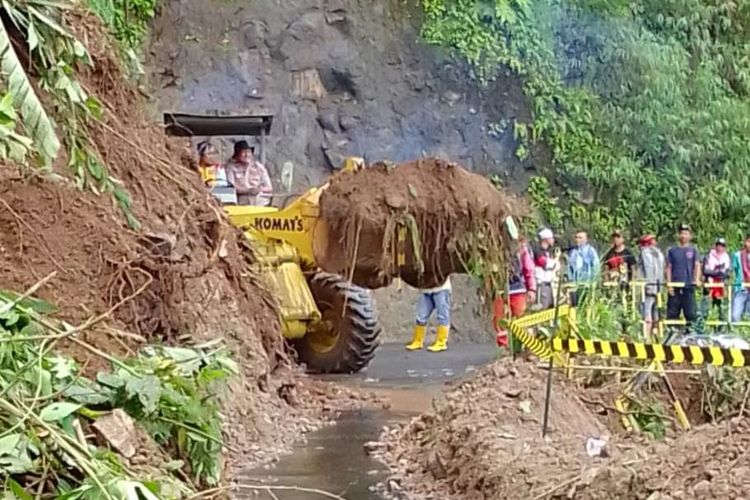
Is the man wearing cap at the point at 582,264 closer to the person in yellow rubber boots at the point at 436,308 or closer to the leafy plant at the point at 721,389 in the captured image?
the person in yellow rubber boots at the point at 436,308

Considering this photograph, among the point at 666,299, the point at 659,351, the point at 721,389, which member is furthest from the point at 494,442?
the point at 666,299

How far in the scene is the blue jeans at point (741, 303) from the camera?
16.2 metres

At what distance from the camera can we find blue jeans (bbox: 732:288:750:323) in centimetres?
1616

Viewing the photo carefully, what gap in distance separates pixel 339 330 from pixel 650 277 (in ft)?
15.1

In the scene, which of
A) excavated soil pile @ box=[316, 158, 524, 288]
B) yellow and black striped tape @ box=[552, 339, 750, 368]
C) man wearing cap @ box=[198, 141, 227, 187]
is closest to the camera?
yellow and black striped tape @ box=[552, 339, 750, 368]

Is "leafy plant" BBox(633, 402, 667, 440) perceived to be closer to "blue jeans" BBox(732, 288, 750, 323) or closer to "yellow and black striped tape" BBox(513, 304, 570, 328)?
"yellow and black striped tape" BBox(513, 304, 570, 328)

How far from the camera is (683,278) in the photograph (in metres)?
16.3

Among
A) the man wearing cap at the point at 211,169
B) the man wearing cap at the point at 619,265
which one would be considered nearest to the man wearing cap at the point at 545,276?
the man wearing cap at the point at 619,265

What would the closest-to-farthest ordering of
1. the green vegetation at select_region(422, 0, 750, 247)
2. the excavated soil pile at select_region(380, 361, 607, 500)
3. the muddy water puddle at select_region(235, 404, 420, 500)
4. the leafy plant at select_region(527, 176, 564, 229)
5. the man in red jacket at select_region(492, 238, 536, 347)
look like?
the excavated soil pile at select_region(380, 361, 607, 500) < the muddy water puddle at select_region(235, 404, 420, 500) < the man in red jacket at select_region(492, 238, 536, 347) < the leafy plant at select_region(527, 176, 564, 229) < the green vegetation at select_region(422, 0, 750, 247)

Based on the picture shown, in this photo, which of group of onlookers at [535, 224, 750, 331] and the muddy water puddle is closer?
the muddy water puddle

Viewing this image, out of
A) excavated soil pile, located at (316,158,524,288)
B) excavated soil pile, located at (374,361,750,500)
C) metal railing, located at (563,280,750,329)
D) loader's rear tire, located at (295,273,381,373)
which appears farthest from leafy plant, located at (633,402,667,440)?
loader's rear tire, located at (295,273,381,373)

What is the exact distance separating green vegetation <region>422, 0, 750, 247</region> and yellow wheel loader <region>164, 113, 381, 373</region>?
1047cm

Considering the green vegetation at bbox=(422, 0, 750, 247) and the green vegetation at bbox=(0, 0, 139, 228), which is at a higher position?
the green vegetation at bbox=(422, 0, 750, 247)

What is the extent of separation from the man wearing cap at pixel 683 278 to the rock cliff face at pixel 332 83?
796cm
